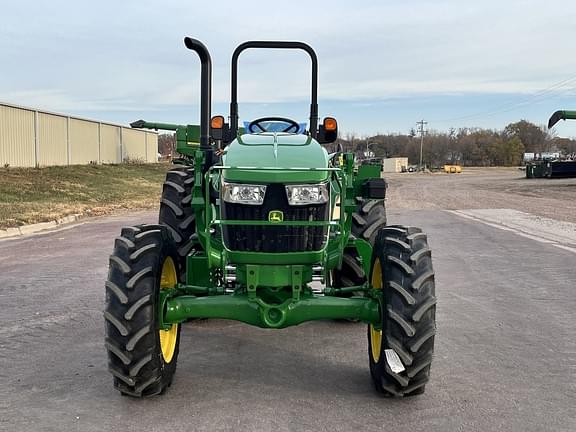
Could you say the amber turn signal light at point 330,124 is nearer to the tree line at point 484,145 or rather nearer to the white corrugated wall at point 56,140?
the white corrugated wall at point 56,140

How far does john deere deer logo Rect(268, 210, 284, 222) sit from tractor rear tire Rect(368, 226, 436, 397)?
2.41ft

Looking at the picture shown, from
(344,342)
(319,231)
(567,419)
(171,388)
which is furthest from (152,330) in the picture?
(567,419)

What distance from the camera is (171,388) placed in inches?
169

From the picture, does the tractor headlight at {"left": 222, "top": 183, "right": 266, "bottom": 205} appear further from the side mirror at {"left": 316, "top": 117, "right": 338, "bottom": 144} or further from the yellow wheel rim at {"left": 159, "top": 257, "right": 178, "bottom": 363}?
the side mirror at {"left": 316, "top": 117, "right": 338, "bottom": 144}

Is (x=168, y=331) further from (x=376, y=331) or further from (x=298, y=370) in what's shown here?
(x=376, y=331)

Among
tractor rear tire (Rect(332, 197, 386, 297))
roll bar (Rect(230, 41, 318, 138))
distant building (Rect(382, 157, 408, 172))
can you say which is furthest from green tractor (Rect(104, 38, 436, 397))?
distant building (Rect(382, 157, 408, 172))

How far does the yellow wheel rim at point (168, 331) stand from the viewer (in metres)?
4.33

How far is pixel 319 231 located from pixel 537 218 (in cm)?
1461

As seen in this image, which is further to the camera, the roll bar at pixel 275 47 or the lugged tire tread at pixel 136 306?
the roll bar at pixel 275 47

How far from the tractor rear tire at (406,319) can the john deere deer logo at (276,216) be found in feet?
2.41

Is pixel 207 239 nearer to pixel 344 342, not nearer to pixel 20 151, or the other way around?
pixel 344 342

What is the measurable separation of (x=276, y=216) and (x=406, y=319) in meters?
1.05

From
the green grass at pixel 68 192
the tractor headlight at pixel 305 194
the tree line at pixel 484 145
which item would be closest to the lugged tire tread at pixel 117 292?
the tractor headlight at pixel 305 194

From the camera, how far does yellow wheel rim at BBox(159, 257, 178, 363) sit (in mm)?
4328
